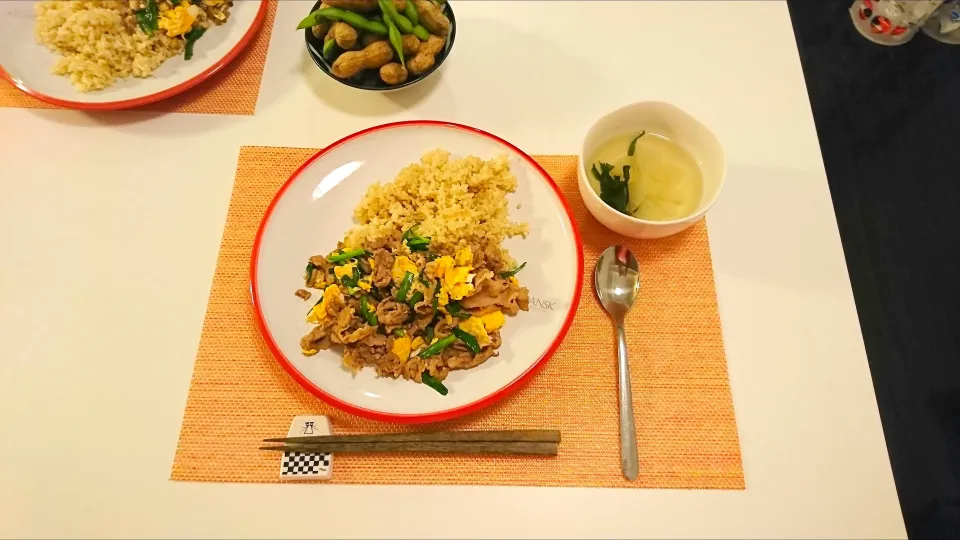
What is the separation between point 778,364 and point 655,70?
76 cm

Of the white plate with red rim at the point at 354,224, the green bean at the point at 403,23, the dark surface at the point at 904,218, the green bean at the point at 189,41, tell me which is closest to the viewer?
the white plate with red rim at the point at 354,224

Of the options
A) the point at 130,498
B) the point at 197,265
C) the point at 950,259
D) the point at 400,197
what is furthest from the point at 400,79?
the point at 950,259

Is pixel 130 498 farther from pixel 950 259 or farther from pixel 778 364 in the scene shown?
pixel 950 259

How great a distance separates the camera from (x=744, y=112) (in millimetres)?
1380

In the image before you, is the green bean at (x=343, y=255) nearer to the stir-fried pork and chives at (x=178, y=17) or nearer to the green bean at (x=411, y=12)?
the green bean at (x=411, y=12)

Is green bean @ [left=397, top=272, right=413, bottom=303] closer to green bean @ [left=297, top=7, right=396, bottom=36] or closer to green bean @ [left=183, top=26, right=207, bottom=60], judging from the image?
green bean @ [left=297, top=7, right=396, bottom=36]

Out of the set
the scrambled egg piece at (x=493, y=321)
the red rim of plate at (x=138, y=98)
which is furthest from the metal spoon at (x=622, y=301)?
the red rim of plate at (x=138, y=98)

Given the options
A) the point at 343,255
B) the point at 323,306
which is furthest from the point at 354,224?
the point at 323,306

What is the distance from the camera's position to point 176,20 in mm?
1292

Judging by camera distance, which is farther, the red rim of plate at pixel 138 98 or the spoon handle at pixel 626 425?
the red rim of plate at pixel 138 98

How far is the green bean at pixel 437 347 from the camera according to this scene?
1.01 meters

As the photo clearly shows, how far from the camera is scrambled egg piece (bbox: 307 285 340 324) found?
3.33ft

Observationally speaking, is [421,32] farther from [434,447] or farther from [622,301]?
[434,447]

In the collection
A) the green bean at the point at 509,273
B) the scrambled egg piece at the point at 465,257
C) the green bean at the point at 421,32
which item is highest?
the green bean at the point at 421,32
